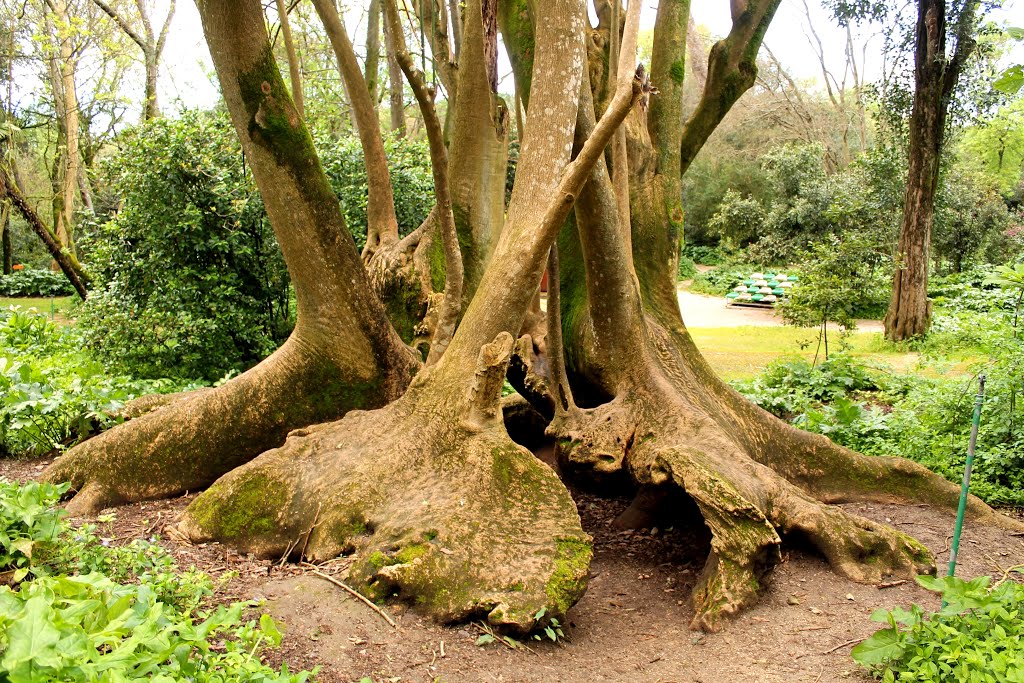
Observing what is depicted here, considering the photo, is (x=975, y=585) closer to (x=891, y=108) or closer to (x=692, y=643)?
(x=692, y=643)

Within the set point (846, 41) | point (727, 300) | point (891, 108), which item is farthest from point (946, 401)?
point (846, 41)

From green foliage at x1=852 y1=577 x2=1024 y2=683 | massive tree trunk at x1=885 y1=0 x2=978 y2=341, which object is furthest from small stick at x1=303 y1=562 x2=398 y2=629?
massive tree trunk at x1=885 y1=0 x2=978 y2=341

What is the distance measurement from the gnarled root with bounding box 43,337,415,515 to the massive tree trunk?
1071 centimetres

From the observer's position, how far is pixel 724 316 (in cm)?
2284

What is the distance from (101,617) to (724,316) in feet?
71.0

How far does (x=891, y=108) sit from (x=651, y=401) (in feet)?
45.7

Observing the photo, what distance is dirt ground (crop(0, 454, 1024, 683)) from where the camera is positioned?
3.71m

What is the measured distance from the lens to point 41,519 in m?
3.64

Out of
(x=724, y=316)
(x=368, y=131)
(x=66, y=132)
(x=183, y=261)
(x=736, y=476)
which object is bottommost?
(x=724, y=316)

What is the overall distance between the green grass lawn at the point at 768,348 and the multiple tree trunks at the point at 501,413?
484cm

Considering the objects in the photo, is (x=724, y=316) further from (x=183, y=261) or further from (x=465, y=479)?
(x=465, y=479)

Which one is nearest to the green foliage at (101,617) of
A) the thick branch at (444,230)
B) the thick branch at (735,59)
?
the thick branch at (444,230)

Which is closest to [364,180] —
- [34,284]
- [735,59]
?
[735,59]

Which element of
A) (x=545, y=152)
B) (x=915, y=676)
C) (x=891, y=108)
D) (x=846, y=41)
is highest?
(x=846, y=41)
